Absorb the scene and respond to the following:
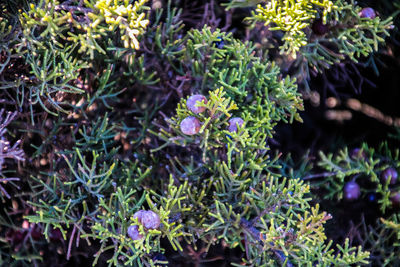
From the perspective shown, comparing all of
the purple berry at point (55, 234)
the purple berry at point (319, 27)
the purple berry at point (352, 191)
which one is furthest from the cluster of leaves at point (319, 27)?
the purple berry at point (55, 234)

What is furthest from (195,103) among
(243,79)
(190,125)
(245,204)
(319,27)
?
(319,27)

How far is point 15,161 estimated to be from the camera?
4.05 feet

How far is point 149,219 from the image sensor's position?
97 centimetres

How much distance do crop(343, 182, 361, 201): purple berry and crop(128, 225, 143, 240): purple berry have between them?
2.53 feet

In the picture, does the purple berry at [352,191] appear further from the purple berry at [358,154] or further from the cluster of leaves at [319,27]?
the cluster of leaves at [319,27]

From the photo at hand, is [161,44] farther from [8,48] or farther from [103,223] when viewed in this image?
[103,223]

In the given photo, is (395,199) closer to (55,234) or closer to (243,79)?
(243,79)

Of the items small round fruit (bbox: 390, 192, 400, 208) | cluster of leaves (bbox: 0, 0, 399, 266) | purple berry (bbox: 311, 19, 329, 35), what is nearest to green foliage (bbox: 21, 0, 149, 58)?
cluster of leaves (bbox: 0, 0, 399, 266)

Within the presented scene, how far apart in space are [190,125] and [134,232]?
310 millimetres

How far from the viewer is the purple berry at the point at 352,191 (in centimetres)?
135

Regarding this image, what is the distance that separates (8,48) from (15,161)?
38cm

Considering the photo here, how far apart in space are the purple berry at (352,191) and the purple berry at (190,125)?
2.17 ft

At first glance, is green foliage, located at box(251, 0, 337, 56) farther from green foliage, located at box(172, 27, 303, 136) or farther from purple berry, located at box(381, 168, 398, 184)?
purple berry, located at box(381, 168, 398, 184)

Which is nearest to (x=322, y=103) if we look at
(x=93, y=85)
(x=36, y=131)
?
(x=93, y=85)
